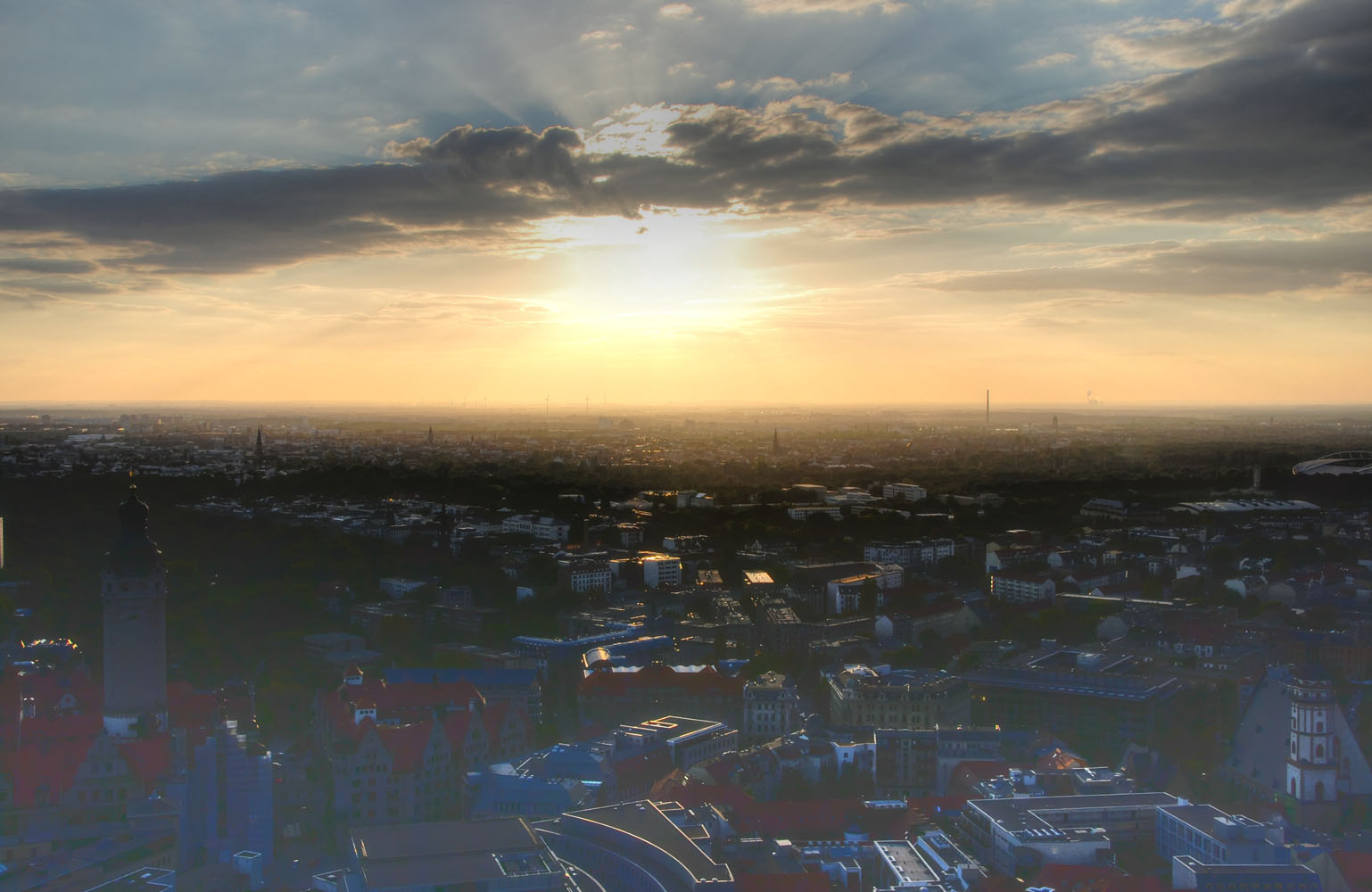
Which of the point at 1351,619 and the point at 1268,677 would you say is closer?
the point at 1268,677

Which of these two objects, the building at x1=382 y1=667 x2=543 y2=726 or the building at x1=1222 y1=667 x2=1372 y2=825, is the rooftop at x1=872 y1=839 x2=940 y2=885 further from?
the building at x1=382 y1=667 x2=543 y2=726

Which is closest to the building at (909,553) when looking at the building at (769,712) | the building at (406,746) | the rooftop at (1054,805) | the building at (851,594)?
the building at (851,594)

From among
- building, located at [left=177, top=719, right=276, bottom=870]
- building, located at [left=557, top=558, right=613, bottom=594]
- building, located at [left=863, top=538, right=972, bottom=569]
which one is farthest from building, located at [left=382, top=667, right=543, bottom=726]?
building, located at [left=863, top=538, right=972, bottom=569]

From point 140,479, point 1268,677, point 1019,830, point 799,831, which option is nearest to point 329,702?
point 799,831

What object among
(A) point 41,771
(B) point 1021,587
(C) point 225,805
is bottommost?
(B) point 1021,587

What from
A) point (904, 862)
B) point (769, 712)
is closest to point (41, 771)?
point (904, 862)

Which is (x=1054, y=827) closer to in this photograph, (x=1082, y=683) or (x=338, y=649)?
(x=1082, y=683)

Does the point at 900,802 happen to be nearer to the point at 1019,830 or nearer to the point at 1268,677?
the point at 1019,830
